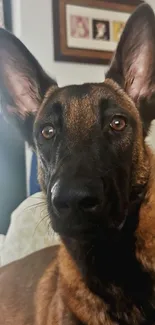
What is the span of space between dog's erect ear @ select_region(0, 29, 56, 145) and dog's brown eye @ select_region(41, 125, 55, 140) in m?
0.15

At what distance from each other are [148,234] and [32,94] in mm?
579

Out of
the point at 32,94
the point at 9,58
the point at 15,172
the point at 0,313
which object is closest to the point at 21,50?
the point at 9,58

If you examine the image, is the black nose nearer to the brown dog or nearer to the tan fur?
the brown dog

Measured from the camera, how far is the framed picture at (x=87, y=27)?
244 cm

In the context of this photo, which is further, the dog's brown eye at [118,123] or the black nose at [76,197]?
the dog's brown eye at [118,123]

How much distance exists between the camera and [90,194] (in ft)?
2.78

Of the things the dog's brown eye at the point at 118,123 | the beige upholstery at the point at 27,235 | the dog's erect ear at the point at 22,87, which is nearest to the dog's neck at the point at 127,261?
the dog's brown eye at the point at 118,123

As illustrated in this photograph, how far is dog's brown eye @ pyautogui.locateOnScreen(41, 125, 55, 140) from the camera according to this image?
1.14 meters

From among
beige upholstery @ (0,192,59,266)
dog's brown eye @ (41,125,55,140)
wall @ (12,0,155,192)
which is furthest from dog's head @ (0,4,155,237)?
wall @ (12,0,155,192)

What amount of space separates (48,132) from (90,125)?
0.14 metres

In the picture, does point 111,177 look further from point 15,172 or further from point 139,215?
point 15,172

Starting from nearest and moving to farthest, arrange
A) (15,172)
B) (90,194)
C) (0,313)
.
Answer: (90,194), (0,313), (15,172)

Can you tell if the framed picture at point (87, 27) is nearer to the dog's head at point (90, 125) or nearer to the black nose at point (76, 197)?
the dog's head at point (90, 125)

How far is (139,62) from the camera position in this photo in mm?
1212
